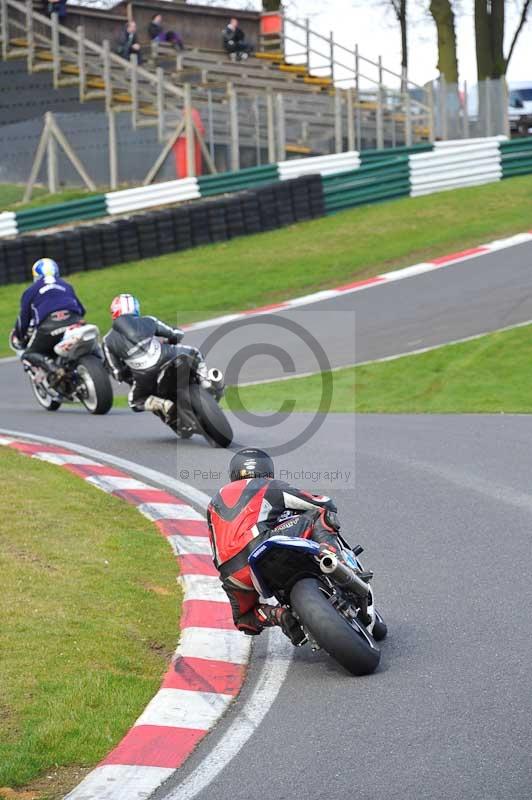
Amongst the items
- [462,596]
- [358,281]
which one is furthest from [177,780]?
[358,281]

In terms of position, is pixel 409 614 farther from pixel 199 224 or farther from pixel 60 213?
pixel 60 213

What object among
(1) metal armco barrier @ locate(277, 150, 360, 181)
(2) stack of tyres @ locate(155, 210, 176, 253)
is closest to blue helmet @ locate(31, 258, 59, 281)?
(2) stack of tyres @ locate(155, 210, 176, 253)

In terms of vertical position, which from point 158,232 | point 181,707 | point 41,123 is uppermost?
point 41,123

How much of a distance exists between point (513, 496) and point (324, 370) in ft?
26.1

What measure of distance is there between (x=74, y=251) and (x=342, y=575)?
19171 mm

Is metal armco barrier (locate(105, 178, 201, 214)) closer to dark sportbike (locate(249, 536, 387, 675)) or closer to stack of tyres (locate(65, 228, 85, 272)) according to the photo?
stack of tyres (locate(65, 228, 85, 272))

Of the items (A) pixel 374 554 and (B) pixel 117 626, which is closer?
(B) pixel 117 626

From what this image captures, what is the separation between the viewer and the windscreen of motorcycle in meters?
11.5

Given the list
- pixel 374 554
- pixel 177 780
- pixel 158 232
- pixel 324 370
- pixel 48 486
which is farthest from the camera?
pixel 158 232

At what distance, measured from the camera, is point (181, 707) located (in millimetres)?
5430

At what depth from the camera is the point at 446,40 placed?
36.9 meters

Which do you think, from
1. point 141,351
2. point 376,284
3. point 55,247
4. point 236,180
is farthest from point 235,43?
point 141,351

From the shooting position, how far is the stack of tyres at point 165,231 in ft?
81.4

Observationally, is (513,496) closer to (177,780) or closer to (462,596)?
(462,596)
